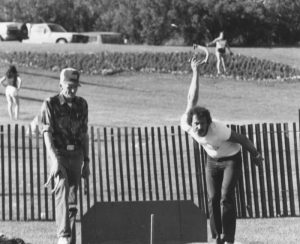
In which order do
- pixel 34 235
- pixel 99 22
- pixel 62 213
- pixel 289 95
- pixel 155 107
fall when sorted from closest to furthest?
pixel 62 213 < pixel 34 235 < pixel 155 107 < pixel 289 95 < pixel 99 22

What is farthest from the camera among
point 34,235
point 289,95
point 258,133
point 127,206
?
point 289,95

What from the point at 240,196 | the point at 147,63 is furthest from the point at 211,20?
the point at 240,196

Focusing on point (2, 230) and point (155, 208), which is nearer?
point (155, 208)

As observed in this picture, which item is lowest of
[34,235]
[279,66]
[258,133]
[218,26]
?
[34,235]

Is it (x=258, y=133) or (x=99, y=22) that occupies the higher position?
(x=99, y=22)

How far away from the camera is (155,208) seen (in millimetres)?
10305

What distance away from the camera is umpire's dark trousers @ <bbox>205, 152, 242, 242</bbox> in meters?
9.27

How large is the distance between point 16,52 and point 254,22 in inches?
Result: 740

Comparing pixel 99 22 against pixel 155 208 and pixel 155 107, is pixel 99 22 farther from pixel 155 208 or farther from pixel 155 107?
pixel 155 208

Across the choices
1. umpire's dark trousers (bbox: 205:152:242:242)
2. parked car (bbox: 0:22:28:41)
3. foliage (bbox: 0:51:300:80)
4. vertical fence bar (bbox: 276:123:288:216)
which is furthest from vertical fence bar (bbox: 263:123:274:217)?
parked car (bbox: 0:22:28:41)

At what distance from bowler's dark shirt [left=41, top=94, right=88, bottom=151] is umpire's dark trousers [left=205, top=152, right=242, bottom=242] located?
1.51m

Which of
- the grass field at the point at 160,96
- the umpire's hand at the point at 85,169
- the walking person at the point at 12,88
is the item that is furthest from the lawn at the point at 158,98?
the umpire's hand at the point at 85,169

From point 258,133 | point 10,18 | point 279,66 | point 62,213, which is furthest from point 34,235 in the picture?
point 10,18

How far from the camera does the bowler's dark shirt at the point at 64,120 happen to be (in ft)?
29.5
